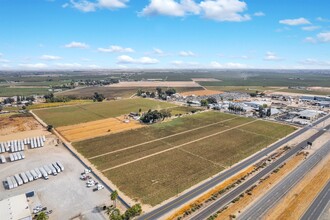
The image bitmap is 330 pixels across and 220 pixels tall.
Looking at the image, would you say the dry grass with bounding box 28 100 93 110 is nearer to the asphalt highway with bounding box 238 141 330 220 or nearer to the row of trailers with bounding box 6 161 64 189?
the row of trailers with bounding box 6 161 64 189

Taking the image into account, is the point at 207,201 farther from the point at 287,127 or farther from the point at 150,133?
the point at 287,127

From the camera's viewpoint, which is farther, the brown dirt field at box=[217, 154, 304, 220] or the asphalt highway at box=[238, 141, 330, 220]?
the brown dirt field at box=[217, 154, 304, 220]

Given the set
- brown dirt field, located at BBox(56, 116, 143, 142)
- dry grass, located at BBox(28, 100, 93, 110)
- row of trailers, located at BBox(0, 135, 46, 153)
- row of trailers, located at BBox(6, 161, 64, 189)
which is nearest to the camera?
row of trailers, located at BBox(6, 161, 64, 189)

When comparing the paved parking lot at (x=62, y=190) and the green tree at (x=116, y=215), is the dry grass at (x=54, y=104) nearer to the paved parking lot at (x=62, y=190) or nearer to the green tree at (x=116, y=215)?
the paved parking lot at (x=62, y=190)

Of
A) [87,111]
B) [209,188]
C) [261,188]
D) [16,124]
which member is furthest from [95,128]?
[261,188]

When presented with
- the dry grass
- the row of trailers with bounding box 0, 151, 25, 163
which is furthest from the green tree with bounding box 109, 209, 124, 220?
the dry grass

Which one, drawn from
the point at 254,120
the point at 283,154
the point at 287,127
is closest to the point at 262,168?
the point at 283,154
